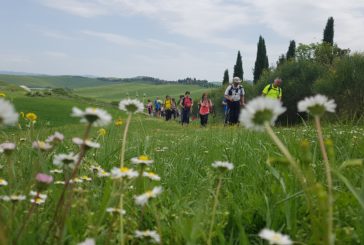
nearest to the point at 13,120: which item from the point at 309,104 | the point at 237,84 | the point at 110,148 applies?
the point at 309,104

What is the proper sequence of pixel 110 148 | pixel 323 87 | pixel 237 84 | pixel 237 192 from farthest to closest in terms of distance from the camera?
pixel 323 87 → pixel 237 84 → pixel 110 148 → pixel 237 192

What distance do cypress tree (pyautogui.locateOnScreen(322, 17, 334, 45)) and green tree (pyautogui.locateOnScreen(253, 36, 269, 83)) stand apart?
10743 mm

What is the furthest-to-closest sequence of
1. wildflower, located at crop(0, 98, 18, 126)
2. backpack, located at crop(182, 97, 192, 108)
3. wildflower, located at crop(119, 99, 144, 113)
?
backpack, located at crop(182, 97, 192, 108) < wildflower, located at crop(119, 99, 144, 113) < wildflower, located at crop(0, 98, 18, 126)

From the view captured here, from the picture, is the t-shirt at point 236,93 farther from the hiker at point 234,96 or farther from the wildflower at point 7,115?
the wildflower at point 7,115

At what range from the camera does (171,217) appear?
71.6 inches

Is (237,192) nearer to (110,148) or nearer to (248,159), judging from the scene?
(248,159)

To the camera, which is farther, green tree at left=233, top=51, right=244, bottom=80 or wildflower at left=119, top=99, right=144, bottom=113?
green tree at left=233, top=51, right=244, bottom=80

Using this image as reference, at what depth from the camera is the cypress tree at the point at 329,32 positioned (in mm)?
54062

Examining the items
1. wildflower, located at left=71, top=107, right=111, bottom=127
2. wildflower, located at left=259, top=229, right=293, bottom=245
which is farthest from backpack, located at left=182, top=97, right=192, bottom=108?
wildflower, located at left=259, top=229, right=293, bottom=245

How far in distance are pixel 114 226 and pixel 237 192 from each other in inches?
48.4

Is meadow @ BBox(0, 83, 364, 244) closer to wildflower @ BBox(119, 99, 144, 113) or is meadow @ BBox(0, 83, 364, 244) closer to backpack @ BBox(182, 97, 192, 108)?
wildflower @ BBox(119, 99, 144, 113)

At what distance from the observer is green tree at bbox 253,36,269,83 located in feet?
208

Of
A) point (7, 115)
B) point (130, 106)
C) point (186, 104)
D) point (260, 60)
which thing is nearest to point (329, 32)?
point (260, 60)

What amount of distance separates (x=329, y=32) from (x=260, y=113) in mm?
57567
